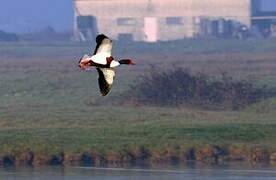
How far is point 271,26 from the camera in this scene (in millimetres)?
101875

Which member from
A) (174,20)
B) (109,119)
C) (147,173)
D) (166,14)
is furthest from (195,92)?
(166,14)

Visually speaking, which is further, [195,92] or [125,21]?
[125,21]

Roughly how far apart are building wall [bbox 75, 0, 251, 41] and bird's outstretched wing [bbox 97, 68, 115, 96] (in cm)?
8167

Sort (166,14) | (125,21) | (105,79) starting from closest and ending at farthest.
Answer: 1. (105,79)
2. (166,14)
3. (125,21)

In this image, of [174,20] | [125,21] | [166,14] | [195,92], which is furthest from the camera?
[125,21]

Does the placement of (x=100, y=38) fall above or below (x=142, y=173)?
above

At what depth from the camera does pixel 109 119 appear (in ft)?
130

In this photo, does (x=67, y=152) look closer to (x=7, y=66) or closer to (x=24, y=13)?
(x=7, y=66)

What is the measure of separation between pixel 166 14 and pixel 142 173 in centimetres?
Result: 7024

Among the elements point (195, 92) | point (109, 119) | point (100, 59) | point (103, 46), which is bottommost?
point (100, 59)

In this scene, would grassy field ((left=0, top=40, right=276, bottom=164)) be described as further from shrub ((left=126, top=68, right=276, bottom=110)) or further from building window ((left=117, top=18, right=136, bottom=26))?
building window ((left=117, top=18, right=136, bottom=26))

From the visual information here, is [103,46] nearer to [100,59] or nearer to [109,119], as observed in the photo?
[100,59]

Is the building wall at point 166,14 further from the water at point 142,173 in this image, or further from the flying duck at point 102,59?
the flying duck at point 102,59

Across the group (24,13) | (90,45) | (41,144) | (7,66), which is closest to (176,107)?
(41,144)
